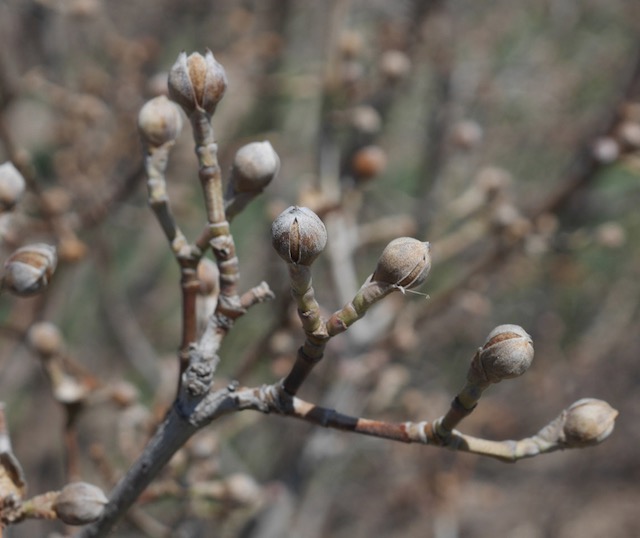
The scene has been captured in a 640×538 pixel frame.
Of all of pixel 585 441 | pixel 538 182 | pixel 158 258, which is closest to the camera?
pixel 585 441

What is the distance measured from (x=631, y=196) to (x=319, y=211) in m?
2.76

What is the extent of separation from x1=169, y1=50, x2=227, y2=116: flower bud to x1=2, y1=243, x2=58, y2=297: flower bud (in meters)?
0.36

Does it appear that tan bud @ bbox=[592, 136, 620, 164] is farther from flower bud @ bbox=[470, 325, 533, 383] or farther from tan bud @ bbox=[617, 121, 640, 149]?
flower bud @ bbox=[470, 325, 533, 383]

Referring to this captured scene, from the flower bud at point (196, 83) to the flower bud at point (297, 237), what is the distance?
0.26 meters

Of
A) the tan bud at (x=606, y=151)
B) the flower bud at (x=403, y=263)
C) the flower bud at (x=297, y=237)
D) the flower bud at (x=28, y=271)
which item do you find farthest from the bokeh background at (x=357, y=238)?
the flower bud at (x=403, y=263)

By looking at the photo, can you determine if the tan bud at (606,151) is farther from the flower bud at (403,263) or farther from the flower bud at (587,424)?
the flower bud at (403,263)

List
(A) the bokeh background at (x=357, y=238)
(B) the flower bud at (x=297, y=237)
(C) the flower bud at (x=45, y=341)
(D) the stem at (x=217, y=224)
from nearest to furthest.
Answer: (B) the flower bud at (x=297, y=237)
(D) the stem at (x=217, y=224)
(C) the flower bud at (x=45, y=341)
(A) the bokeh background at (x=357, y=238)

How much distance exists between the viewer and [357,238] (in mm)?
2691

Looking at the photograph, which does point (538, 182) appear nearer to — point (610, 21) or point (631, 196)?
point (610, 21)

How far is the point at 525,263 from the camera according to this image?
3.98m

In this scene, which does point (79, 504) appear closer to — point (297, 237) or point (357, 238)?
point (297, 237)

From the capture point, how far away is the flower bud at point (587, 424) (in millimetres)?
1072

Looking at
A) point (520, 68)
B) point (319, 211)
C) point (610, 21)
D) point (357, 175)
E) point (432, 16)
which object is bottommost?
point (319, 211)

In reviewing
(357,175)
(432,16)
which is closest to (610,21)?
(432,16)
